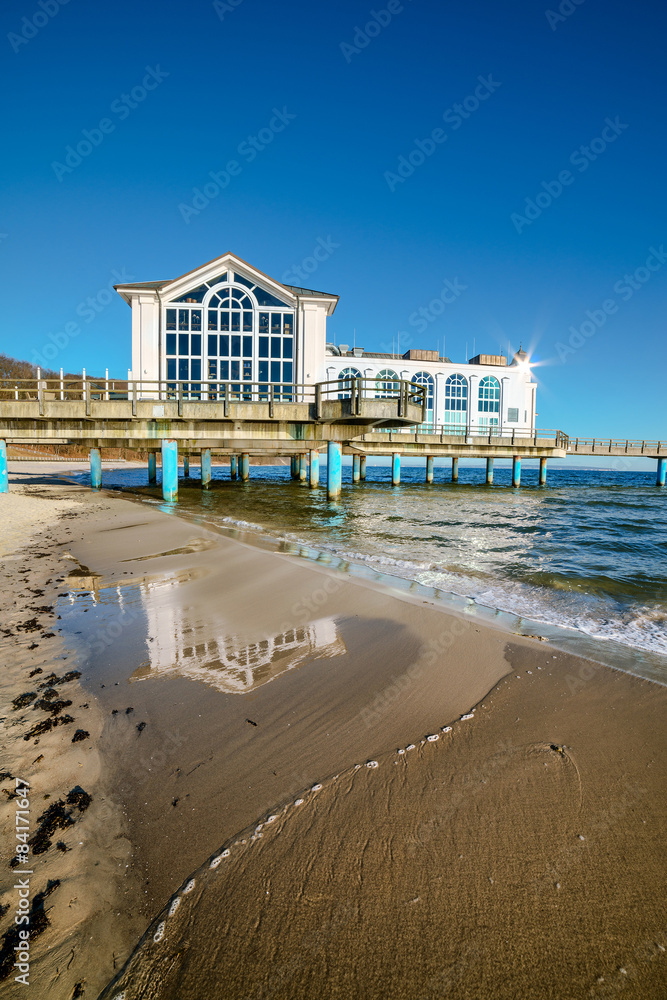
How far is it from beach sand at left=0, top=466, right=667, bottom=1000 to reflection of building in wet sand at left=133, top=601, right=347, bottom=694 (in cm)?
3

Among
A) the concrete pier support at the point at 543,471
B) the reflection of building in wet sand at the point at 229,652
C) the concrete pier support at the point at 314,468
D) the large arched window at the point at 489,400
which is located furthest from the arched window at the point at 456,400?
the reflection of building in wet sand at the point at 229,652

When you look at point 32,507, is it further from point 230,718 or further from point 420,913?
point 420,913

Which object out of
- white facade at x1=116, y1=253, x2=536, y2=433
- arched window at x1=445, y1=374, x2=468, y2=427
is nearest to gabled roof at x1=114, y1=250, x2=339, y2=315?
white facade at x1=116, y1=253, x2=536, y2=433

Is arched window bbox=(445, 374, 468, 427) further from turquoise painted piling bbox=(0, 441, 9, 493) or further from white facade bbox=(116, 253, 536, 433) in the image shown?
turquoise painted piling bbox=(0, 441, 9, 493)

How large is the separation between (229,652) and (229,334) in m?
25.4

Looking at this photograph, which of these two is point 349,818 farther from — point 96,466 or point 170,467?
point 96,466

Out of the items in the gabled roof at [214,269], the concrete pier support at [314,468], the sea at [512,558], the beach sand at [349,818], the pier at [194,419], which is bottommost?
the sea at [512,558]

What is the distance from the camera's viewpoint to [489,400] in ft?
162

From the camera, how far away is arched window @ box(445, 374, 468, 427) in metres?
48.1

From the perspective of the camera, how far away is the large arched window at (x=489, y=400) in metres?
49.1

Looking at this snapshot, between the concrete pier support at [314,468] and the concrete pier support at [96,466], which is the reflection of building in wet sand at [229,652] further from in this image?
the concrete pier support at [314,468]

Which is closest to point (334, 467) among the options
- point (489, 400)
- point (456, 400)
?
point (456, 400)

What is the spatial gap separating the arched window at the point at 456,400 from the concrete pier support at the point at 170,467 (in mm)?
34309

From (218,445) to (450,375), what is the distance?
33778 mm
